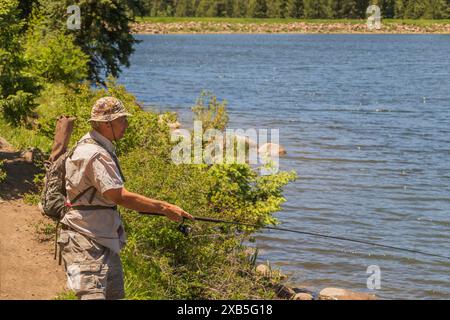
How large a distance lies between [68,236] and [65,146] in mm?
1820

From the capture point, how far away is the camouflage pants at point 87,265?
7.60 metres

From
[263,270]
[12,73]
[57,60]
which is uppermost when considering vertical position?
[12,73]

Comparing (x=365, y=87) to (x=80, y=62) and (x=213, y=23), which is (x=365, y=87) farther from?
(x=213, y=23)

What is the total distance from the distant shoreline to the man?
147050 mm

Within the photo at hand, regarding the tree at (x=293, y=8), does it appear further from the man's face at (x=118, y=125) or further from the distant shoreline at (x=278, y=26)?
the man's face at (x=118, y=125)

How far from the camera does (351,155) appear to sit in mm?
27469

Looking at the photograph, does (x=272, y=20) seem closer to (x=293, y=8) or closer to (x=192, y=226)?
(x=293, y=8)

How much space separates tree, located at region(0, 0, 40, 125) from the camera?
572 inches

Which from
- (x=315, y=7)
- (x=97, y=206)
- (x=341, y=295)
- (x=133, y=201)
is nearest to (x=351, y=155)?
(x=341, y=295)

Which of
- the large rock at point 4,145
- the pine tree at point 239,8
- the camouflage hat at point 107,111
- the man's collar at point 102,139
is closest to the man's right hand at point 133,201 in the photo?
the man's collar at point 102,139

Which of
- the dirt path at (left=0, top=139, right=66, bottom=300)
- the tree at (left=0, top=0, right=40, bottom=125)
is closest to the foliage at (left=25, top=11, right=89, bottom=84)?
the tree at (left=0, top=0, right=40, bottom=125)

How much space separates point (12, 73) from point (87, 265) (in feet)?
25.4

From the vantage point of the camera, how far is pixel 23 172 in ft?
49.7

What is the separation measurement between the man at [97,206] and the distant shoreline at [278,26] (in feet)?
482
